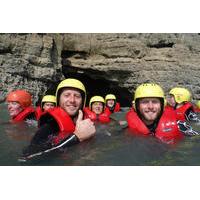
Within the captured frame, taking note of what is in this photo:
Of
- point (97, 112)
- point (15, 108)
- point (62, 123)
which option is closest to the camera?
point (62, 123)

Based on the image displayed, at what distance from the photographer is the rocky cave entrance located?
22.9m

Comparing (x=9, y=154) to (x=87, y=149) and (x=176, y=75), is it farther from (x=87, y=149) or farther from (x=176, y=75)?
(x=176, y=75)

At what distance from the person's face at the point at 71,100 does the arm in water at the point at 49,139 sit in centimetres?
22

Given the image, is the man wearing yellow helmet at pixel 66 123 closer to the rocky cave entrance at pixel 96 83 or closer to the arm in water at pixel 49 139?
the arm in water at pixel 49 139

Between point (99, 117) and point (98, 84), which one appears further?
point (98, 84)

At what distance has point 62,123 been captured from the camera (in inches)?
196

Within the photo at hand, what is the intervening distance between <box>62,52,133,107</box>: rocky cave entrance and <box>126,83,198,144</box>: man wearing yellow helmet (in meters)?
16.4

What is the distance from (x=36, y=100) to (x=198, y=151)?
15.2 meters

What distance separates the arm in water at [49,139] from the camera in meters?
4.37

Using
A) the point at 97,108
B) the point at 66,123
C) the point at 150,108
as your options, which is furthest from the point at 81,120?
the point at 97,108

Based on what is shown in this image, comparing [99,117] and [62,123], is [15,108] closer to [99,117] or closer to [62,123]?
[99,117]

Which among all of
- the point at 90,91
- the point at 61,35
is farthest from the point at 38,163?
the point at 90,91

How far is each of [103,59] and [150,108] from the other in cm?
1673

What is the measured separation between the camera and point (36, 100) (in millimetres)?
19594
